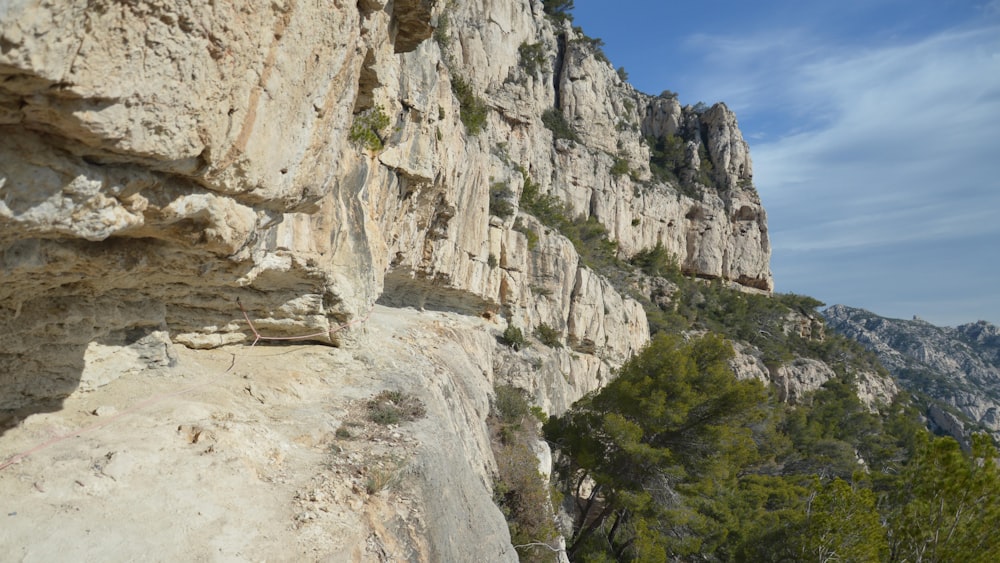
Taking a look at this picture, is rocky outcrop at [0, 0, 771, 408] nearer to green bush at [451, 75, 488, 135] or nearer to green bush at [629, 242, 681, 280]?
green bush at [451, 75, 488, 135]

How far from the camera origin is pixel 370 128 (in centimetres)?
978

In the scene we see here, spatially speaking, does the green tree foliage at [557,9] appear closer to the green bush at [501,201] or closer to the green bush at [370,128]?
the green bush at [501,201]

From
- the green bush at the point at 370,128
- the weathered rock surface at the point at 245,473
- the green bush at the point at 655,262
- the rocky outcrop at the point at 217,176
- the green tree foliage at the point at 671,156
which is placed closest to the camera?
the rocky outcrop at the point at 217,176

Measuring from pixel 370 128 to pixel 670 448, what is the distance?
11.3 metres

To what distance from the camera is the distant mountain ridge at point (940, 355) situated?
79.1 meters

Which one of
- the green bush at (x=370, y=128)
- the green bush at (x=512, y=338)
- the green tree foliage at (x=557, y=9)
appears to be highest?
the green tree foliage at (x=557, y=9)

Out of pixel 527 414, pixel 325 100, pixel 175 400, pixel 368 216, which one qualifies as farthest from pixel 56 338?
pixel 527 414

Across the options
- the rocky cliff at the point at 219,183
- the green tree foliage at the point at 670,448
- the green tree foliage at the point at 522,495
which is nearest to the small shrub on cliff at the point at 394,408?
the rocky cliff at the point at 219,183

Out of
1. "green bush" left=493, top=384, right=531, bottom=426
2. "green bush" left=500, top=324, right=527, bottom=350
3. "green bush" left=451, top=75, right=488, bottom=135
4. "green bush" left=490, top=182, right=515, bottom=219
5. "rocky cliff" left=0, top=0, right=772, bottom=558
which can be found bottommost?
Answer: "green bush" left=493, top=384, right=531, bottom=426

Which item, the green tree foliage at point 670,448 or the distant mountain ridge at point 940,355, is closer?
the green tree foliage at point 670,448

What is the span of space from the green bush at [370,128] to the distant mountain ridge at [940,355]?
288 ft

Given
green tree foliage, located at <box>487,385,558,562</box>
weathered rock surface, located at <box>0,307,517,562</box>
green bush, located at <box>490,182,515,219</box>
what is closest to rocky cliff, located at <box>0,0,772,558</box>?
weathered rock surface, located at <box>0,307,517,562</box>

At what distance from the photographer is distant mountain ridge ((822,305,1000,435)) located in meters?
79.1

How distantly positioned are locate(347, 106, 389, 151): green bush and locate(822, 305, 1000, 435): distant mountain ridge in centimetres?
8768
